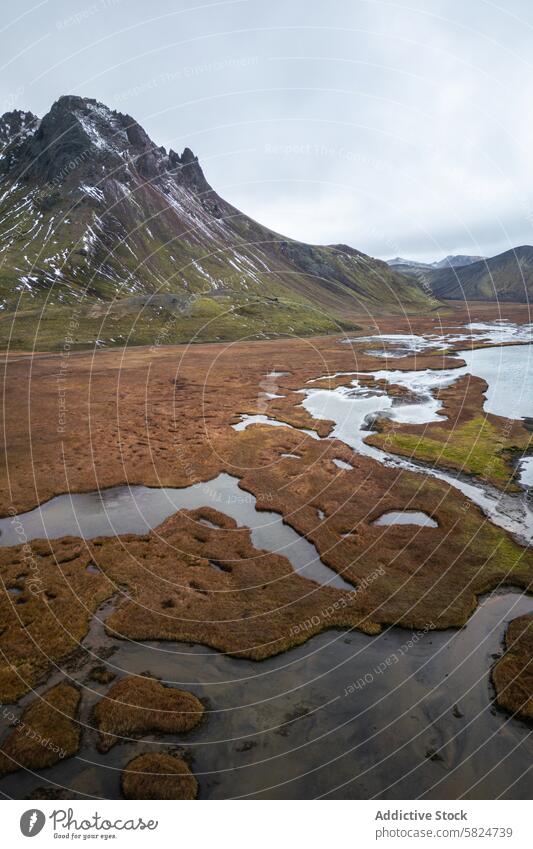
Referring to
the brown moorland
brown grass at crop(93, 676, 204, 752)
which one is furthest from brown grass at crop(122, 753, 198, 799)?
the brown moorland

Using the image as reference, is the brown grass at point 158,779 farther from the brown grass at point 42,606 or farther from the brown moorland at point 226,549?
the brown grass at point 42,606

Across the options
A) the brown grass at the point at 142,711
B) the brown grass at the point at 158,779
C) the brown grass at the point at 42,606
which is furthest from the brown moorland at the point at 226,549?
the brown grass at the point at 158,779

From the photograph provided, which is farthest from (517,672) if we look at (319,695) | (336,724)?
(319,695)

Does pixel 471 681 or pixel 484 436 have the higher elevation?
pixel 484 436

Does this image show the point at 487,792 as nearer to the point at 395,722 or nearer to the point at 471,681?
the point at 395,722

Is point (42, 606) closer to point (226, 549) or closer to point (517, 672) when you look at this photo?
point (226, 549)

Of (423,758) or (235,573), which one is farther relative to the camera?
(235,573)

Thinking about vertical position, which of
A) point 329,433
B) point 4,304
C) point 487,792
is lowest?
point 487,792

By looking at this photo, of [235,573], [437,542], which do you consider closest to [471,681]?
[437,542]
